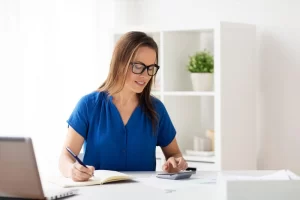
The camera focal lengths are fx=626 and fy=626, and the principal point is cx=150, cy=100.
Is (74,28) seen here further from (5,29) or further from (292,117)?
(292,117)

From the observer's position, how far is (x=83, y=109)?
301 centimetres

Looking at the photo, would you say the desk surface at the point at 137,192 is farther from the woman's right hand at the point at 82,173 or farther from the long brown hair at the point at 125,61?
the long brown hair at the point at 125,61

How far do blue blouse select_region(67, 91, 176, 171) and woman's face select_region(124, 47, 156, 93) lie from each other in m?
0.14

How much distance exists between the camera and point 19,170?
2.15 m

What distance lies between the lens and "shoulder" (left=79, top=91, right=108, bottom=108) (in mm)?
3039

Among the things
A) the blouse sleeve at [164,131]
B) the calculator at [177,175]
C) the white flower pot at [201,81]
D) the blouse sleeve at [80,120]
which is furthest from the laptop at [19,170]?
the white flower pot at [201,81]

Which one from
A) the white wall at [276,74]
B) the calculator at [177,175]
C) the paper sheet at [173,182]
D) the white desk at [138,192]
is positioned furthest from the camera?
the white wall at [276,74]

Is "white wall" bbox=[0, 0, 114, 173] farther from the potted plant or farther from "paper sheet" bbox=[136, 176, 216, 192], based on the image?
"paper sheet" bbox=[136, 176, 216, 192]

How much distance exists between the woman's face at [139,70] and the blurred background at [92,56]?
114 cm

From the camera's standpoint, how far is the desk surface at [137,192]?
2.31 metres

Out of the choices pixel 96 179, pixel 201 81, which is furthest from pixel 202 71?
pixel 96 179

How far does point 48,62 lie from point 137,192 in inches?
88.2

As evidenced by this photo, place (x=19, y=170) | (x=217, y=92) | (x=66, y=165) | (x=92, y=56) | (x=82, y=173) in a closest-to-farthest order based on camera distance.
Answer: (x=19, y=170)
(x=82, y=173)
(x=66, y=165)
(x=217, y=92)
(x=92, y=56)

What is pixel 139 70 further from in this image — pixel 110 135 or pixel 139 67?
pixel 110 135
